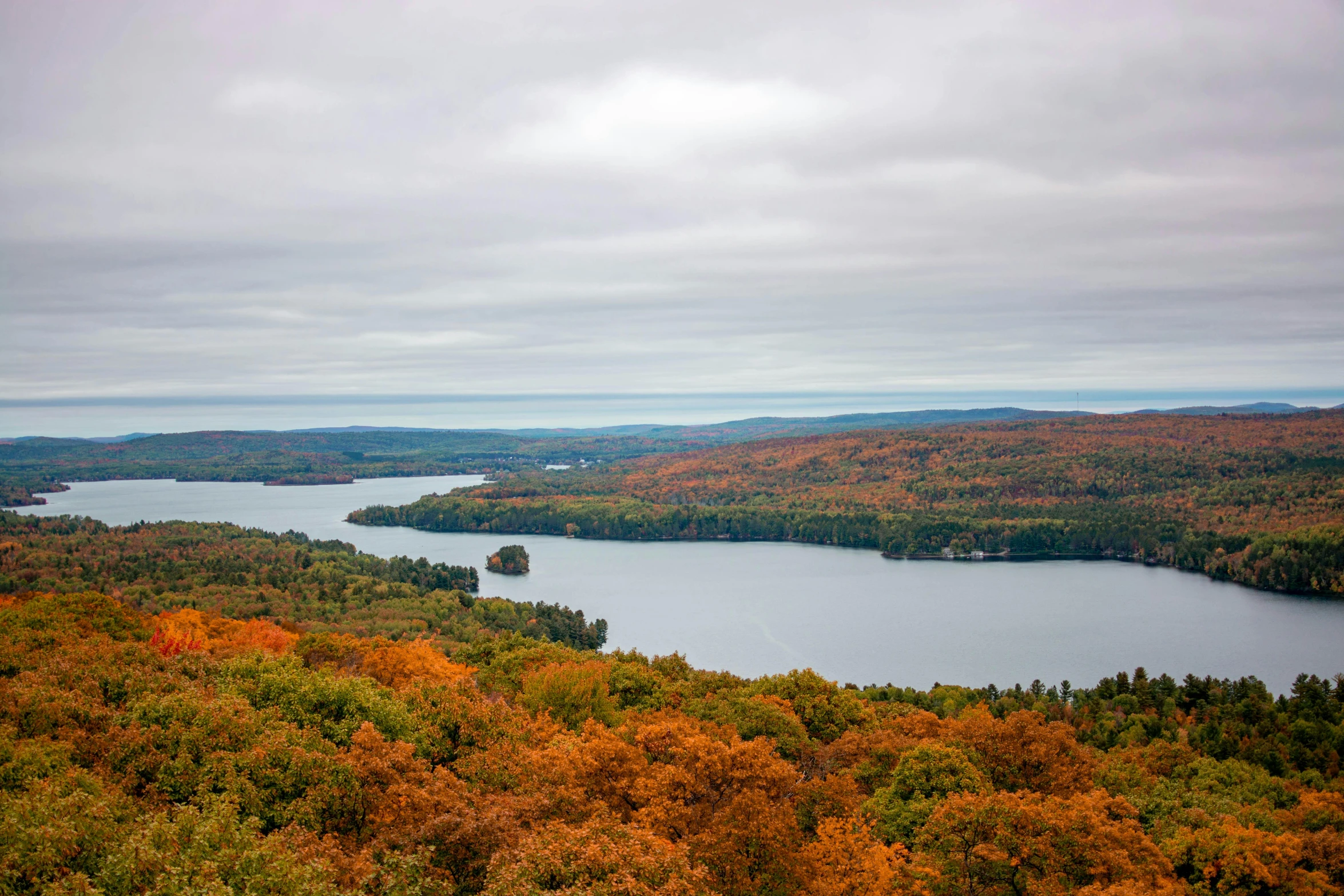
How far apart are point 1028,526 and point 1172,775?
92.2 metres

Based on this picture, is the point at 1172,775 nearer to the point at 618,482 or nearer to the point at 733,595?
the point at 733,595

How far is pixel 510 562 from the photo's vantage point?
107 metres

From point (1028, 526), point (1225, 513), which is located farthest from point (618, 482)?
point (1225, 513)

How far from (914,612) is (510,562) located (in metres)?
51.6

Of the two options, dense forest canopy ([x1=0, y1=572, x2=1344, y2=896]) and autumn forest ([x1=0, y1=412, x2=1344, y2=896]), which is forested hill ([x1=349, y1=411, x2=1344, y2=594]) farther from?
dense forest canopy ([x1=0, y1=572, x2=1344, y2=896])

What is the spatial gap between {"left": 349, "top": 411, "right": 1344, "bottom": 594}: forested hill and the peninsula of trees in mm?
77133

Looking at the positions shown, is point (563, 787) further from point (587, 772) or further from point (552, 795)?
point (587, 772)

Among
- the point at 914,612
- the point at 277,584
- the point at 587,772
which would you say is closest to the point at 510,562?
the point at 277,584

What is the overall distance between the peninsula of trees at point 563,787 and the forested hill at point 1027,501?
3037 inches

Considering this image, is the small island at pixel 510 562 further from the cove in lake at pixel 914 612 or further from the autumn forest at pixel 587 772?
the autumn forest at pixel 587 772

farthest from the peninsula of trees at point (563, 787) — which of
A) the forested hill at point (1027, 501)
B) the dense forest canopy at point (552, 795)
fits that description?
the forested hill at point (1027, 501)

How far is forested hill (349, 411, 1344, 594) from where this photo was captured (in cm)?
10975

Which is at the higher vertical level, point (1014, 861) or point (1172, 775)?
point (1014, 861)

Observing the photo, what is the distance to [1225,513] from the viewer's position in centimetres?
12356
